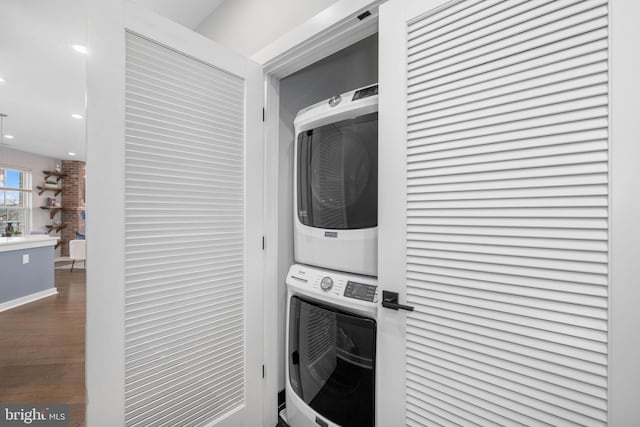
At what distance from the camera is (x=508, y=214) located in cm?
74

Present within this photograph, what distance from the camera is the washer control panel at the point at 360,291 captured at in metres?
1.12

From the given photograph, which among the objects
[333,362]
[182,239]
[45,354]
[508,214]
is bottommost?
[45,354]

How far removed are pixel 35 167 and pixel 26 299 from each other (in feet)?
18.2

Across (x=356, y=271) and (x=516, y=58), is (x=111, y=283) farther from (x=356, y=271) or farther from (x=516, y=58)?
(x=516, y=58)

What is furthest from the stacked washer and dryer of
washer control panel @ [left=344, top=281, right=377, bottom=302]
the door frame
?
the door frame

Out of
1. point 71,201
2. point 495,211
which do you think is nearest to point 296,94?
point 495,211

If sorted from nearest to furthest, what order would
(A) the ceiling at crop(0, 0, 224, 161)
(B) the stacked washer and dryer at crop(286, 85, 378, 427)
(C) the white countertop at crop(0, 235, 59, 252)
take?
1. (B) the stacked washer and dryer at crop(286, 85, 378, 427)
2. (A) the ceiling at crop(0, 0, 224, 161)
3. (C) the white countertop at crop(0, 235, 59, 252)

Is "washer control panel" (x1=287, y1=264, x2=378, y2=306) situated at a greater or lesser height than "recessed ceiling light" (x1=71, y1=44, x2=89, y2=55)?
lesser

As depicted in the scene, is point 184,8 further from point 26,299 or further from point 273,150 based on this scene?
point 26,299

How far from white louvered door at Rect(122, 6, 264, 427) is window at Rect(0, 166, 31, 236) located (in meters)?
8.64

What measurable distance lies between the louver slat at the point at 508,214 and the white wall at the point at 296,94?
95 centimetres

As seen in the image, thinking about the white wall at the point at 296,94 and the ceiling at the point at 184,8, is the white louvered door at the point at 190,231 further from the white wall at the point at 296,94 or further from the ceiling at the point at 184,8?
the ceiling at the point at 184,8

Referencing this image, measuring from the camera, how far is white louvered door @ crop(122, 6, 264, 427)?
1062 mm

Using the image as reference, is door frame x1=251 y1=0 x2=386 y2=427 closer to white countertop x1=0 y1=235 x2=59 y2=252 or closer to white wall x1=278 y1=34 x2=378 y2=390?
white wall x1=278 y1=34 x2=378 y2=390
